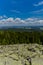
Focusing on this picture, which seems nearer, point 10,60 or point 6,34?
point 10,60

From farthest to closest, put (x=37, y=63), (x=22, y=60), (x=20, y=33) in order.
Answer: (x=20, y=33) → (x=22, y=60) → (x=37, y=63)

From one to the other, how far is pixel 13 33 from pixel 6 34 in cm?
68

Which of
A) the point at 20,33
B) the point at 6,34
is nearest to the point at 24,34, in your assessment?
the point at 20,33

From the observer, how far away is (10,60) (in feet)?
23.6

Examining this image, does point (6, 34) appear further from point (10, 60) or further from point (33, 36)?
point (10, 60)

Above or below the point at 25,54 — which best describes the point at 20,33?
above

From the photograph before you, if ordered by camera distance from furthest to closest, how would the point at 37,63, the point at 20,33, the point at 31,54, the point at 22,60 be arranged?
the point at 20,33, the point at 31,54, the point at 22,60, the point at 37,63

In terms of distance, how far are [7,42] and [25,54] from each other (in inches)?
234

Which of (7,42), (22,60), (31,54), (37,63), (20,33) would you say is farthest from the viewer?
(20,33)

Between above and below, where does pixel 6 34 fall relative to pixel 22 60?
above

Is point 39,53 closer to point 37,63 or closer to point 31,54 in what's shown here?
point 31,54

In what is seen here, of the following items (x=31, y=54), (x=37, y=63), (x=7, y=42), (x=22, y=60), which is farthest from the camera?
(x=7, y=42)

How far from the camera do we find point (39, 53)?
8.67 metres

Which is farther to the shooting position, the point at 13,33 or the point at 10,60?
the point at 13,33
